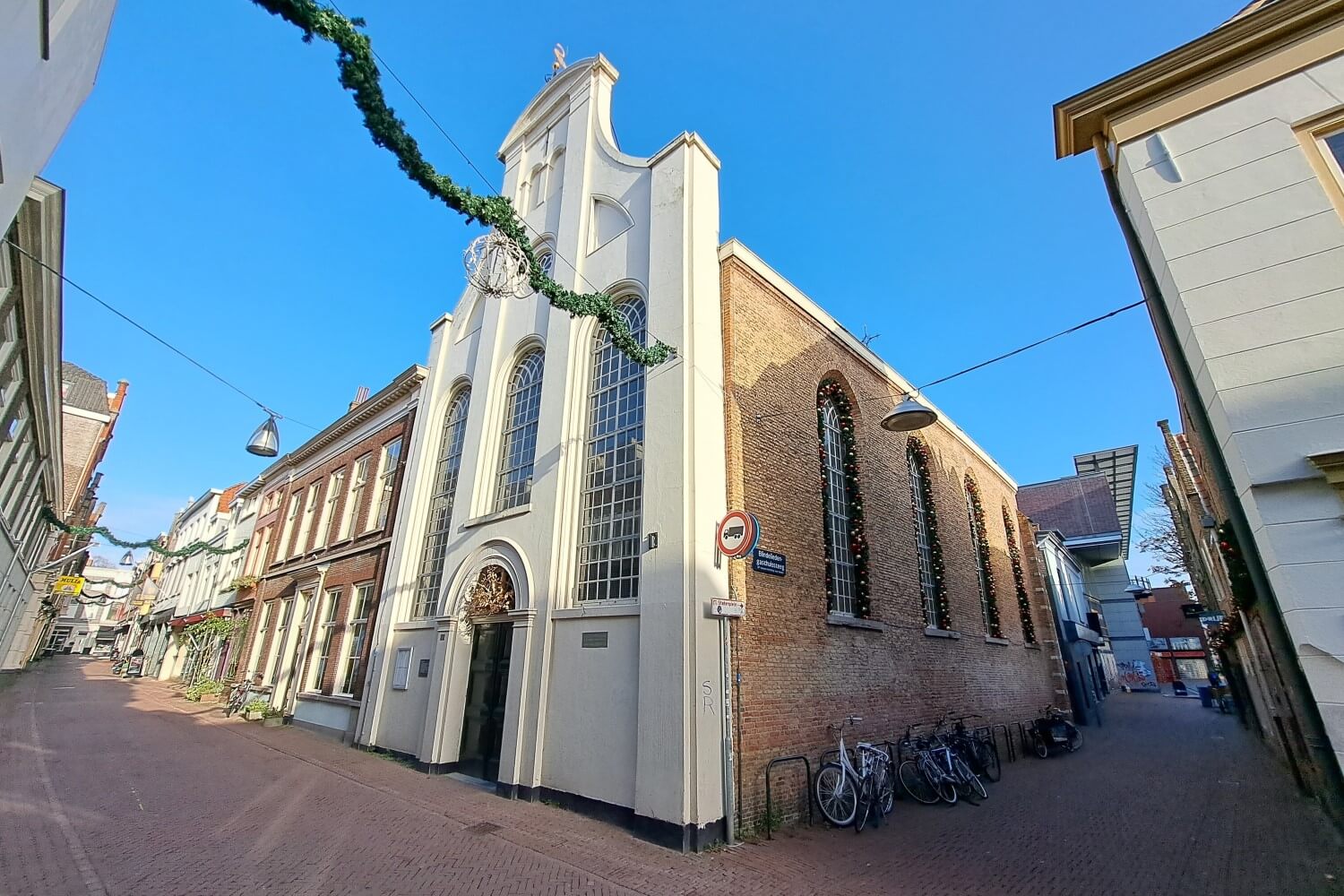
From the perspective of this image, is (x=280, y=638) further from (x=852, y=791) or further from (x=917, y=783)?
(x=917, y=783)

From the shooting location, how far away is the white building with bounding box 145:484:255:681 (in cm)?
2528

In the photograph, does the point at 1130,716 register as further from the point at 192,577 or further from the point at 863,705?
the point at 192,577

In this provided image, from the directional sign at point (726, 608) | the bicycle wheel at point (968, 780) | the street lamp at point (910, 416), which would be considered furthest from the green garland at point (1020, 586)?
the directional sign at point (726, 608)

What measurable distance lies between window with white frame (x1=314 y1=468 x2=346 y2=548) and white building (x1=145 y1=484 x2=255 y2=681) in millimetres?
8191

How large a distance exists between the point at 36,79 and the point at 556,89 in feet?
40.5

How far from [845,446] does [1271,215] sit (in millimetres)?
7349

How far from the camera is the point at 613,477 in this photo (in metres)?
9.04

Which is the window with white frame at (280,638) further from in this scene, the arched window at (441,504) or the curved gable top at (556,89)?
the curved gable top at (556,89)

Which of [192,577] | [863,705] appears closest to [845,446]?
[863,705]

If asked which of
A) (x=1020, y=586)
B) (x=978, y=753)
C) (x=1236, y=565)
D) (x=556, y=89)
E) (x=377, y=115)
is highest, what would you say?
(x=556, y=89)

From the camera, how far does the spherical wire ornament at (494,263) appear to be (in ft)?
20.8

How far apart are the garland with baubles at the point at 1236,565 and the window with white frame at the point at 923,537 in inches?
199

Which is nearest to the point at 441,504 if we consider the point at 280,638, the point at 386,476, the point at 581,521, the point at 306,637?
the point at 386,476

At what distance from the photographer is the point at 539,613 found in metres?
8.74
